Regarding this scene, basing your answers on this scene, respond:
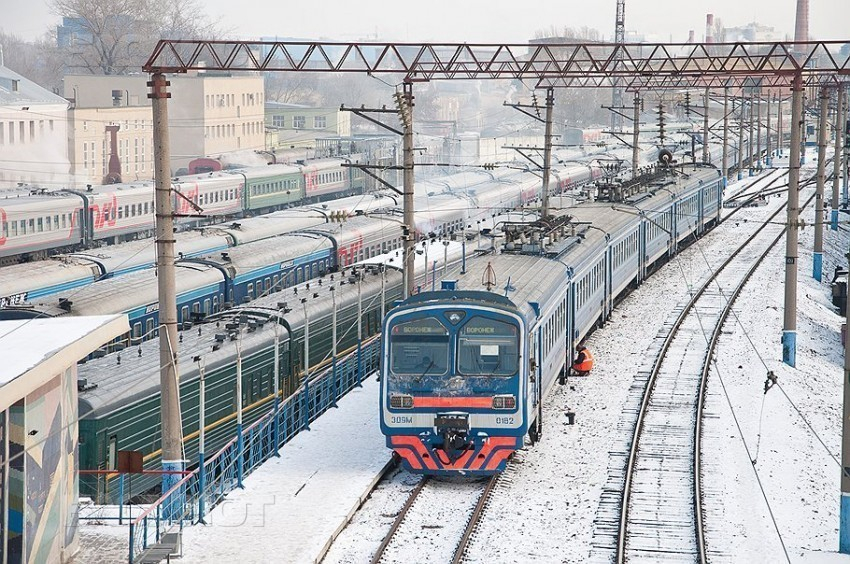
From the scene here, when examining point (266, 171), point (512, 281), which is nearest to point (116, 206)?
point (266, 171)

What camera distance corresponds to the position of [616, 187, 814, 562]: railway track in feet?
55.8

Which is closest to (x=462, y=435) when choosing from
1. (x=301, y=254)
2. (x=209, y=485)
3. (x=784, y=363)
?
(x=209, y=485)

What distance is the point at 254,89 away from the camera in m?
91.3

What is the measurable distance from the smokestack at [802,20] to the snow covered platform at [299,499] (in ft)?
534

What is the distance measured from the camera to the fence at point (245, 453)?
16.6 m

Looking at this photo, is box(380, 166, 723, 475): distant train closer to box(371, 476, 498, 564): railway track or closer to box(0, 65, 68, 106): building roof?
box(371, 476, 498, 564): railway track

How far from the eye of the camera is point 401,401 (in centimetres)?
1903

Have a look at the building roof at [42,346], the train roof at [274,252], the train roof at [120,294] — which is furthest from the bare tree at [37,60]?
the building roof at [42,346]

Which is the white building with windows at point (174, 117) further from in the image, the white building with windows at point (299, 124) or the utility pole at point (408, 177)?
the utility pole at point (408, 177)

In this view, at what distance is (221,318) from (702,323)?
15629mm

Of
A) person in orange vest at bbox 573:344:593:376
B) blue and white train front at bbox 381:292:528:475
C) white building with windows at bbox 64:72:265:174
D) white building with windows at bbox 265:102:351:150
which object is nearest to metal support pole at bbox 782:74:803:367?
person in orange vest at bbox 573:344:593:376

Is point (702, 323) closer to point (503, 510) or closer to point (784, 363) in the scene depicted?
point (784, 363)

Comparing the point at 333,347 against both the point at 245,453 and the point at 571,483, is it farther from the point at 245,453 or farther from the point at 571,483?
the point at 571,483

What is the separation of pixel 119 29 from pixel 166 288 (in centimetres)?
9315
